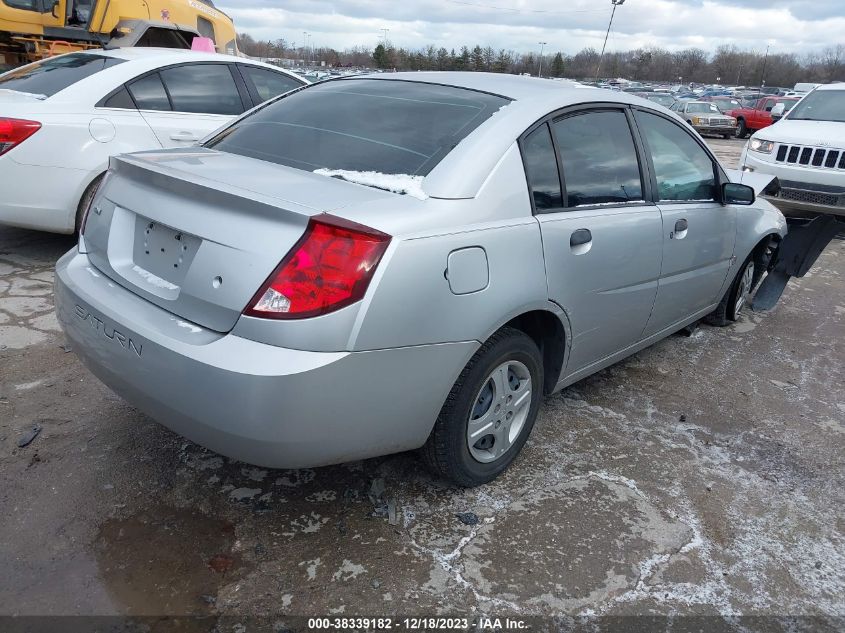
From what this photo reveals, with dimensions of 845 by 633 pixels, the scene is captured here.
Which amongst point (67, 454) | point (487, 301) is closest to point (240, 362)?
point (487, 301)

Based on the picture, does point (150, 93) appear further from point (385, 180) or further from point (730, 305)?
point (730, 305)

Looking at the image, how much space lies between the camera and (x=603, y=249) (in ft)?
9.88

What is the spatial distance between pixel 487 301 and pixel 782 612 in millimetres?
1444

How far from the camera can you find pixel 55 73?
548 cm

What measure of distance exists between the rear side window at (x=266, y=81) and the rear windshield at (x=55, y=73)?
1155 millimetres

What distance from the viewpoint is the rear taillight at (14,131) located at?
4.80 meters

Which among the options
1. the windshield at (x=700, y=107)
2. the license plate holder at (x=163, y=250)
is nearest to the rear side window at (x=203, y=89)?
the license plate holder at (x=163, y=250)

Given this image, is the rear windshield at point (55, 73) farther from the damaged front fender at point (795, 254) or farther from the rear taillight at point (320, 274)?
the damaged front fender at point (795, 254)

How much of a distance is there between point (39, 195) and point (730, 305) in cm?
514

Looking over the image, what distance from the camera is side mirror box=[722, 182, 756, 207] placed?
4.02 metres

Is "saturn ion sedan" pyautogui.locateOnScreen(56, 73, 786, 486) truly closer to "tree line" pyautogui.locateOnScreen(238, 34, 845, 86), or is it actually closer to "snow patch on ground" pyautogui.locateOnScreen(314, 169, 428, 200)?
"snow patch on ground" pyautogui.locateOnScreen(314, 169, 428, 200)

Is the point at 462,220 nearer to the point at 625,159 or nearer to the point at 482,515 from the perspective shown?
the point at 482,515

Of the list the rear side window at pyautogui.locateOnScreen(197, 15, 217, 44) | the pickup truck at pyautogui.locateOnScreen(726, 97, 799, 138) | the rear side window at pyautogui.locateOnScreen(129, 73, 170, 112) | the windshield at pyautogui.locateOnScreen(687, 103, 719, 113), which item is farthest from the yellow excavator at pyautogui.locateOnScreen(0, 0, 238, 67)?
the pickup truck at pyautogui.locateOnScreen(726, 97, 799, 138)

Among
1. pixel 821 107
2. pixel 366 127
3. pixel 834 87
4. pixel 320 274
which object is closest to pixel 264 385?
pixel 320 274
